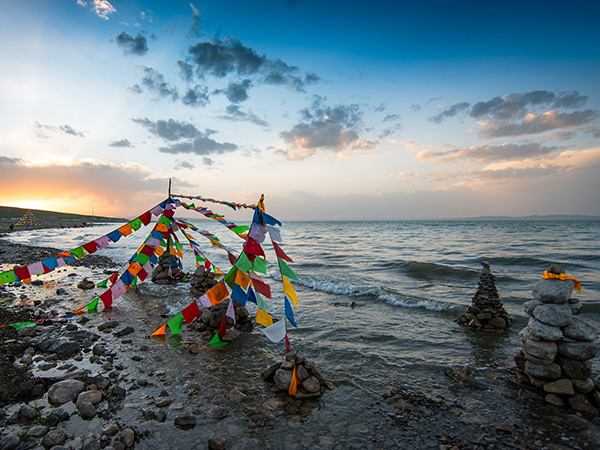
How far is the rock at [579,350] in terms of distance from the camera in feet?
15.6

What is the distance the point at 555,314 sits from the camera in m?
4.98

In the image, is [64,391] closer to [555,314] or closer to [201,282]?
[201,282]

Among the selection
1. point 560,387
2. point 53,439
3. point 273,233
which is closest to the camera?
point 53,439

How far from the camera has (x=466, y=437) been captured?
4191mm

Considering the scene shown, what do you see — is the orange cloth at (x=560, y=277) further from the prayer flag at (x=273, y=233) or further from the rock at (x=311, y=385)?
the prayer flag at (x=273, y=233)

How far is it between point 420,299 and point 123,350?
1064 cm

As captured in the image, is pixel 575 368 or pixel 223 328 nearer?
pixel 575 368

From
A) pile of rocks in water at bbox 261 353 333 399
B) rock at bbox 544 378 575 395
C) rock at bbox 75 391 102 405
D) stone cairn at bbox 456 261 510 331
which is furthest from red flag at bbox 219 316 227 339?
stone cairn at bbox 456 261 510 331

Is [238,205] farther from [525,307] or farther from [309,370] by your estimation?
[525,307]

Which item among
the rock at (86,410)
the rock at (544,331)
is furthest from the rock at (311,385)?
the rock at (544,331)

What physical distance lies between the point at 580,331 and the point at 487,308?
410 cm

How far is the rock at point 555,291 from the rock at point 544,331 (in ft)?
1.40

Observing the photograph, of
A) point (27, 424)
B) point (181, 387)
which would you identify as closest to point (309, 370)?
point (181, 387)

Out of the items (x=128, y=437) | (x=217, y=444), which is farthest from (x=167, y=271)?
(x=217, y=444)
